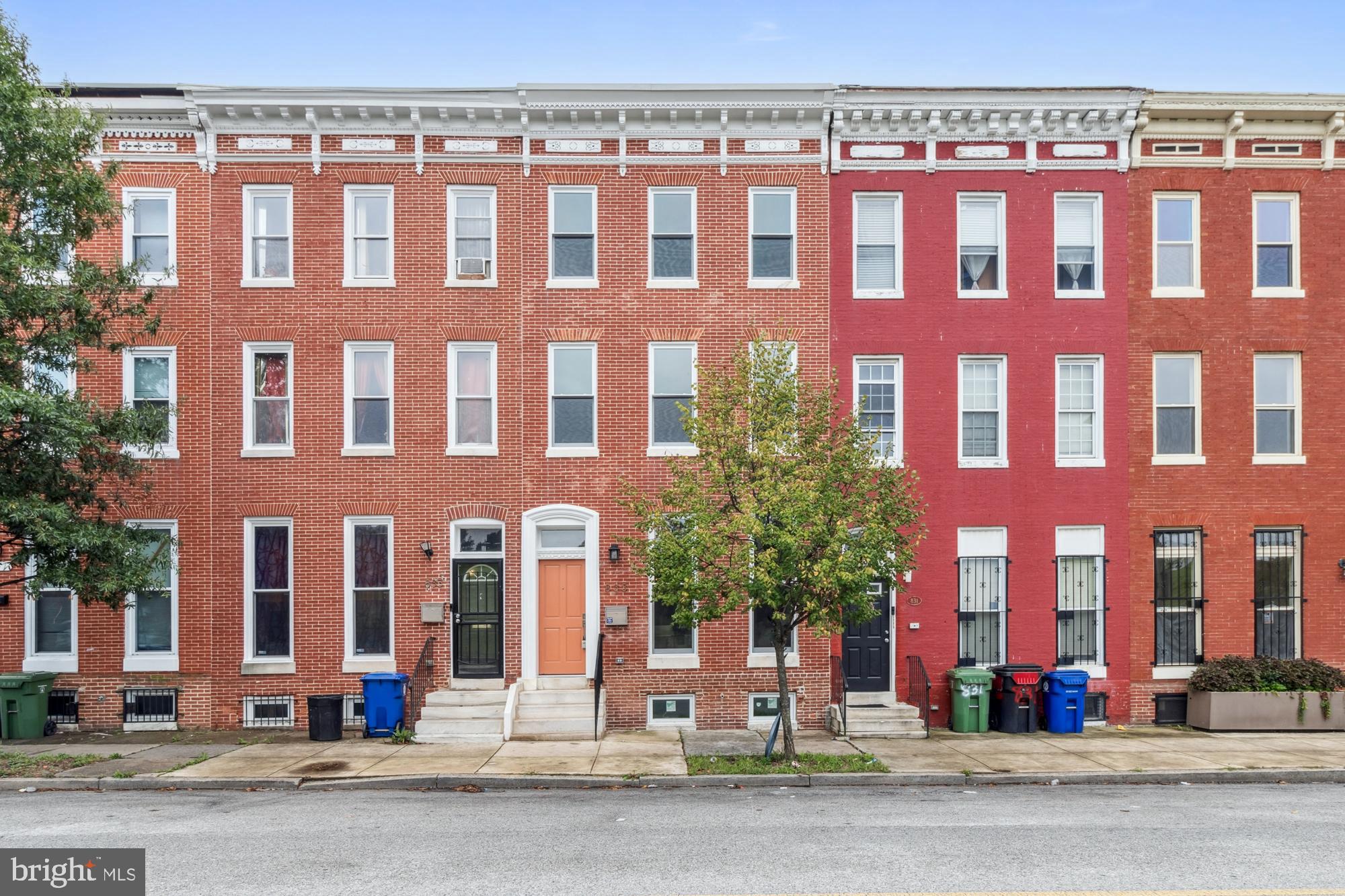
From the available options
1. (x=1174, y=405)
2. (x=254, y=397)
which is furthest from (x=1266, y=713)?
(x=254, y=397)

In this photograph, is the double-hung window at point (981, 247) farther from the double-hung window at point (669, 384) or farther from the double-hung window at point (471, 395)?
the double-hung window at point (471, 395)

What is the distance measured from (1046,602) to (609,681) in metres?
7.98

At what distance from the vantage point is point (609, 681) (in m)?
15.9

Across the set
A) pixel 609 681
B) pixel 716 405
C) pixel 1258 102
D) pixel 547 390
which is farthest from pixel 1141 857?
pixel 1258 102

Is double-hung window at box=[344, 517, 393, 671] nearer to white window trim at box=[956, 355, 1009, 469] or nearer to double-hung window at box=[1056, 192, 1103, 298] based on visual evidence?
white window trim at box=[956, 355, 1009, 469]

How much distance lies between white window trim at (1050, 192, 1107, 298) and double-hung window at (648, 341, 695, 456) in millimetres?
6806

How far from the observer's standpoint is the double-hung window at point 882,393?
54.3 ft

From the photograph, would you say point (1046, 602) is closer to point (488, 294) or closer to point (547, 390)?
point (547, 390)

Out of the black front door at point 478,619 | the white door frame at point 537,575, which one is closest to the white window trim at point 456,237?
the white door frame at point 537,575

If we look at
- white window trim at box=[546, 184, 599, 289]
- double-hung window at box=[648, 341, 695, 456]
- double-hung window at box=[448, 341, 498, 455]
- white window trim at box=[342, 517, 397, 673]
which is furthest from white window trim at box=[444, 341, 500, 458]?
double-hung window at box=[648, 341, 695, 456]

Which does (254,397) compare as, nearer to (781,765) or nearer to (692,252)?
(692,252)

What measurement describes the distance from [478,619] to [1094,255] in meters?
13.0

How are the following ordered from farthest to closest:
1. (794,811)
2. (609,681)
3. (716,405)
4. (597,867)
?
(609,681), (716,405), (794,811), (597,867)

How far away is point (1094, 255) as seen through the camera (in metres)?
16.8
